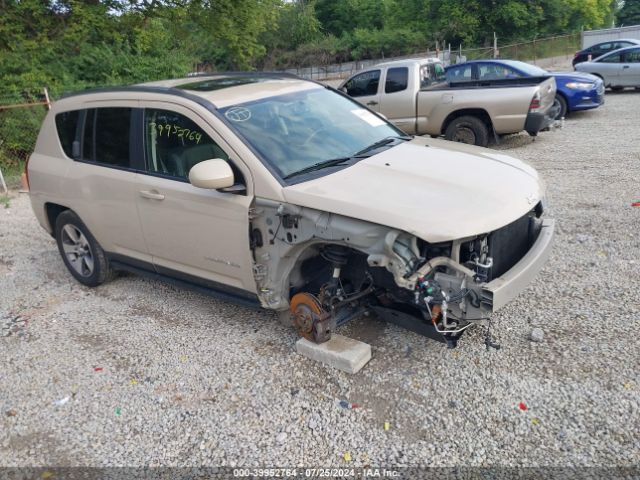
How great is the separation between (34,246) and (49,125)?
232cm

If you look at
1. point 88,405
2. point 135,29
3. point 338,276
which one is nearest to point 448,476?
point 338,276

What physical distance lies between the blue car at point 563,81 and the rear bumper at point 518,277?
9604 mm

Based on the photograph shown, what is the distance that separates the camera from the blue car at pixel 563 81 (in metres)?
12.4

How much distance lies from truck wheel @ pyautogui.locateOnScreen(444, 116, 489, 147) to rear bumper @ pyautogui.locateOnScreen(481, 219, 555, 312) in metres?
6.43

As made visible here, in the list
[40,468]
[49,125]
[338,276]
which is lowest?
[40,468]

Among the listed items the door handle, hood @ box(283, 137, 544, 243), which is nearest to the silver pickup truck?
hood @ box(283, 137, 544, 243)

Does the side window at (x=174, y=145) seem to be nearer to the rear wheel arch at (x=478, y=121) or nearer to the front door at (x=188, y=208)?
the front door at (x=188, y=208)

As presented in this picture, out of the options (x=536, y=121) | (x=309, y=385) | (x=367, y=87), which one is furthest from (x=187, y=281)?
(x=367, y=87)

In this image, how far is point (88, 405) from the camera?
12.0 ft

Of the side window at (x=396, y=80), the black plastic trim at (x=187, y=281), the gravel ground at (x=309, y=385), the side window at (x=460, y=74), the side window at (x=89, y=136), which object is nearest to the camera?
the gravel ground at (x=309, y=385)

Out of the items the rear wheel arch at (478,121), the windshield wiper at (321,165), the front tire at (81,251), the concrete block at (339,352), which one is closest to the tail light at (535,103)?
the rear wheel arch at (478,121)

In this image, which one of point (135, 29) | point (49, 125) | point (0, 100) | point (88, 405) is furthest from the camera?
point (135, 29)

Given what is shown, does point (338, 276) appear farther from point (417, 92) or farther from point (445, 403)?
point (417, 92)

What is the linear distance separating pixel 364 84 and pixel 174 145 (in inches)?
322
